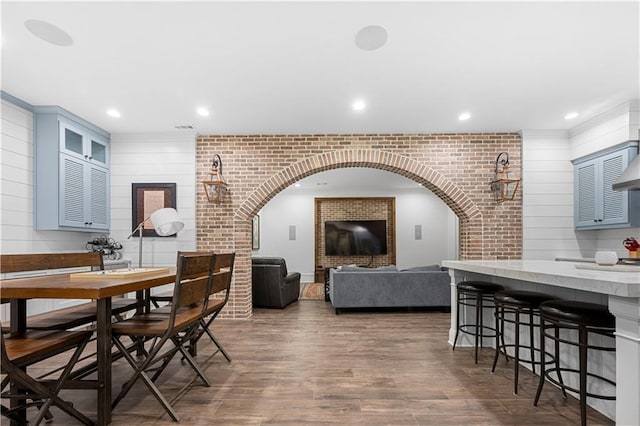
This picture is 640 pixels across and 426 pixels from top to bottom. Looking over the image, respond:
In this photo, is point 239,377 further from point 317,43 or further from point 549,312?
point 317,43

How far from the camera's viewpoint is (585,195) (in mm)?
4527

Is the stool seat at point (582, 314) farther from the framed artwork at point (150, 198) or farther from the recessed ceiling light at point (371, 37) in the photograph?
the framed artwork at point (150, 198)

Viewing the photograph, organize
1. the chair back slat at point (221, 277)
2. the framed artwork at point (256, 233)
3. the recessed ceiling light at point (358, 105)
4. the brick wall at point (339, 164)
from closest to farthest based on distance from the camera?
the chair back slat at point (221, 277) → the recessed ceiling light at point (358, 105) → the brick wall at point (339, 164) → the framed artwork at point (256, 233)

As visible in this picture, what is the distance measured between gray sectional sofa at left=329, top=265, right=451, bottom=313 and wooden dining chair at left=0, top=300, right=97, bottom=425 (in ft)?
11.5

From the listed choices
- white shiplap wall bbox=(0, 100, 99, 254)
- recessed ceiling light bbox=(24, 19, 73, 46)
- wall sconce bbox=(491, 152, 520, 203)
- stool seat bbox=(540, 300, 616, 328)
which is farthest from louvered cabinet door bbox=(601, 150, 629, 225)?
white shiplap wall bbox=(0, 100, 99, 254)

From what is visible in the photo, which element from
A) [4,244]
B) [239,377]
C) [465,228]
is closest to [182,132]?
[4,244]

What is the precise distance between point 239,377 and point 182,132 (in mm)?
3519

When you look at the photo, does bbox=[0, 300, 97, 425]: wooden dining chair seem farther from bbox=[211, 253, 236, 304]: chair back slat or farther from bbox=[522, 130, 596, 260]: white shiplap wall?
bbox=[522, 130, 596, 260]: white shiplap wall

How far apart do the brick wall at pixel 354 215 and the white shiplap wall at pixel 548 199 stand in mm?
4495

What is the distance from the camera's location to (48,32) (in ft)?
8.19

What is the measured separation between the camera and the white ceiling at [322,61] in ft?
7.59

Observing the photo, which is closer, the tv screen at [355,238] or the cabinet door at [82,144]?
the cabinet door at [82,144]

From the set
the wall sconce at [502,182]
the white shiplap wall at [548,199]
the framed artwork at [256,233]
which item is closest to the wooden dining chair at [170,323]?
the wall sconce at [502,182]

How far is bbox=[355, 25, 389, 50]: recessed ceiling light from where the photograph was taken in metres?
2.49
